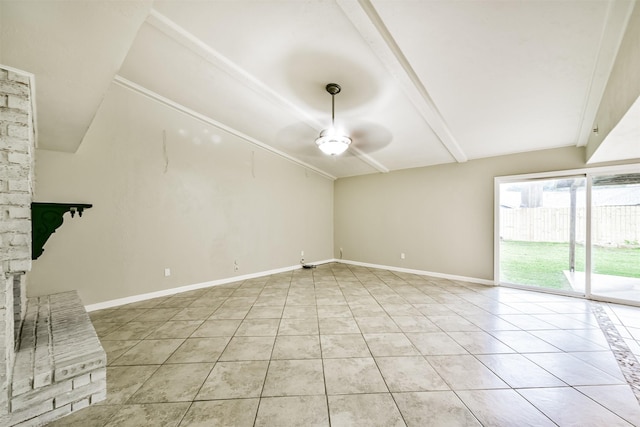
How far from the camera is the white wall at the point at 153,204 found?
127 inches

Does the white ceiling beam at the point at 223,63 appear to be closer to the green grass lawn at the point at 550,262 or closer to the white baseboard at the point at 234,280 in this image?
the white baseboard at the point at 234,280

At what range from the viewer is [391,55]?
249 cm

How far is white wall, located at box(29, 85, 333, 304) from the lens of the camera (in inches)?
127

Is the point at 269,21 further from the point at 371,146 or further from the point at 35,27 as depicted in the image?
the point at 371,146

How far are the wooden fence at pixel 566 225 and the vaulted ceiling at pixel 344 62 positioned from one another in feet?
3.86

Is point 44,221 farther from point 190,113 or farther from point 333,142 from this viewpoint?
point 333,142

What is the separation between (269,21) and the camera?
238 centimetres

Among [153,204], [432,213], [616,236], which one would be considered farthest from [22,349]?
[616,236]

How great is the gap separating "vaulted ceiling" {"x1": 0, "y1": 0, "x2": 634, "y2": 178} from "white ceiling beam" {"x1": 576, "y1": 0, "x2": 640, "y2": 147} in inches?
0.5

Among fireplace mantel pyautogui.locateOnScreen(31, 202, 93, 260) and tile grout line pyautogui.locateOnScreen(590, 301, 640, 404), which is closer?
tile grout line pyautogui.locateOnScreen(590, 301, 640, 404)

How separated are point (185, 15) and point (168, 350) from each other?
3.35 metres

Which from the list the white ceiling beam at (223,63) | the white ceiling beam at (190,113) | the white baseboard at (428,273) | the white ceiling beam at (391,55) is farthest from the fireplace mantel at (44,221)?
the white baseboard at (428,273)

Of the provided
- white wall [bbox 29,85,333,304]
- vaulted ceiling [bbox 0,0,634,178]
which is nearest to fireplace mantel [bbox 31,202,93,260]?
vaulted ceiling [bbox 0,0,634,178]

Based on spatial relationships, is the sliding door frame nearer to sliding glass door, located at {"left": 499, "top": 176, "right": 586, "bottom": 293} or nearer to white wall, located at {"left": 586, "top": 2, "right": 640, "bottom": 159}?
sliding glass door, located at {"left": 499, "top": 176, "right": 586, "bottom": 293}
